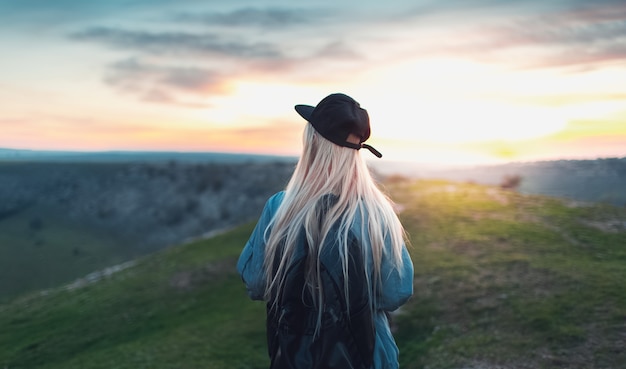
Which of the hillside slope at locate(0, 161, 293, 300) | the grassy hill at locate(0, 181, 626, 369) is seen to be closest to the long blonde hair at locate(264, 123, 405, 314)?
the grassy hill at locate(0, 181, 626, 369)

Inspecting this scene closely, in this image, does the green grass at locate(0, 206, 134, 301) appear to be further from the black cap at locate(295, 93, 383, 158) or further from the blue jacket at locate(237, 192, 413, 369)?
the black cap at locate(295, 93, 383, 158)

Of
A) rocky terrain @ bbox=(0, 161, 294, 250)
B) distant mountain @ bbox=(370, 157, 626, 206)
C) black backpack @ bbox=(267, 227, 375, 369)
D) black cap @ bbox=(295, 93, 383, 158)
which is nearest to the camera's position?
black backpack @ bbox=(267, 227, 375, 369)

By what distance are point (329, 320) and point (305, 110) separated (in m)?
1.62

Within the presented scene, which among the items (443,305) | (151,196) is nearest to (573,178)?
(443,305)

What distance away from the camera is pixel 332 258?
3.64m

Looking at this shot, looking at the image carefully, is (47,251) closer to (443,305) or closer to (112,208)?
(112,208)

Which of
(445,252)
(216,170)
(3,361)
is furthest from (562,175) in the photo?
(216,170)

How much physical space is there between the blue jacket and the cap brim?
0.66 meters

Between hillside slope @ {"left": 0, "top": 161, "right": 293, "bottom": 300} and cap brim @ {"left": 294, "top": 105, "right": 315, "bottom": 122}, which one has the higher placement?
cap brim @ {"left": 294, "top": 105, "right": 315, "bottom": 122}

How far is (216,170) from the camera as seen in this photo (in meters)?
85.5

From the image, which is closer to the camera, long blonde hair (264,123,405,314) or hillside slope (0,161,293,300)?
long blonde hair (264,123,405,314)

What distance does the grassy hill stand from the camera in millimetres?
8758

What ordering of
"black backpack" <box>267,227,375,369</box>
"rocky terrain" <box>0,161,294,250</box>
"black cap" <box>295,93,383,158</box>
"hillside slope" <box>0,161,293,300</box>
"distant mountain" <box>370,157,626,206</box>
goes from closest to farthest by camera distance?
"black backpack" <box>267,227,375,369</box>
"black cap" <box>295,93,383,158</box>
"distant mountain" <box>370,157,626,206</box>
"hillside slope" <box>0,161,293,300</box>
"rocky terrain" <box>0,161,294,250</box>

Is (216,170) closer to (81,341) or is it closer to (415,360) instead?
(81,341)
